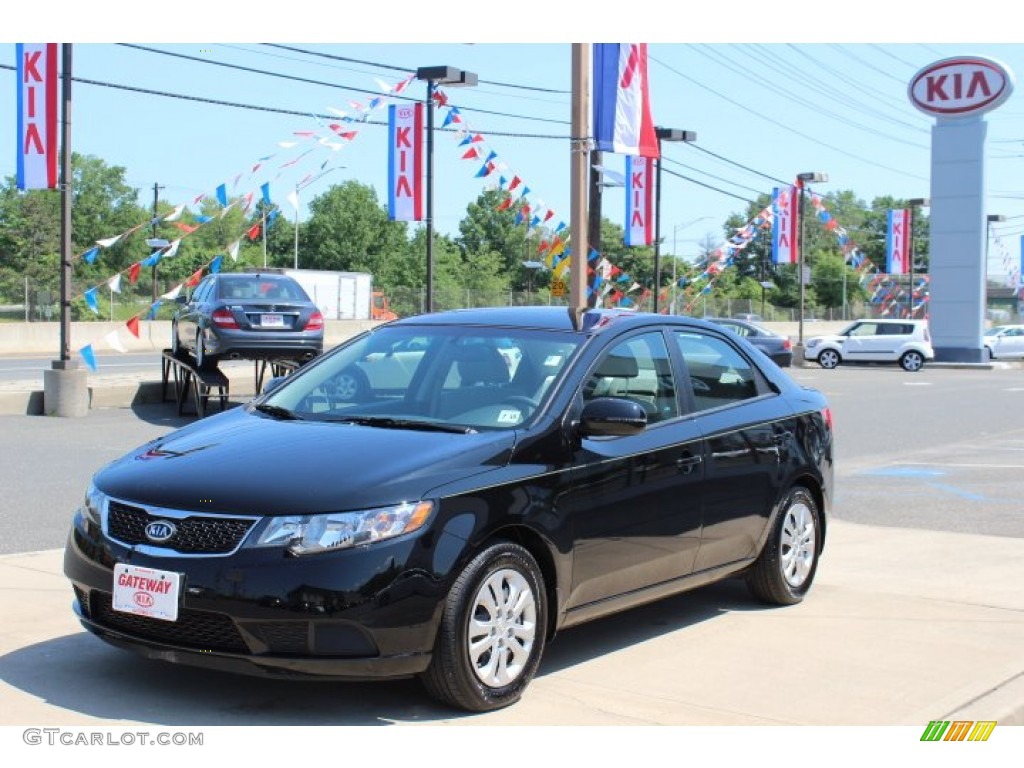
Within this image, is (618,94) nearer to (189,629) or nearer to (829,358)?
(189,629)

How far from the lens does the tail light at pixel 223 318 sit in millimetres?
17125

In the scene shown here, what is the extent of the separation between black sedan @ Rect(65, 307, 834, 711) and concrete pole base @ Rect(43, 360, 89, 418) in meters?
11.4

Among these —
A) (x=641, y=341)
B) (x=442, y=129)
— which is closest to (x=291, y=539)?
(x=641, y=341)

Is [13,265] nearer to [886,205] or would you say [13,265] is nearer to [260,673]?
[260,673]

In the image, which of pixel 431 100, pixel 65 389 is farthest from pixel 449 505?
pixel 431 100

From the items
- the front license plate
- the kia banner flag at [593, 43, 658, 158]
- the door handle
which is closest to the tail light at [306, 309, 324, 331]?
the kia banner flag at [593, 43, 658, 158]

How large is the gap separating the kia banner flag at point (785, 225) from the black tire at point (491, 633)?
40.9m

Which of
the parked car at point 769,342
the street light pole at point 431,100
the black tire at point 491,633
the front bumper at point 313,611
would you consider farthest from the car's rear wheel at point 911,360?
the front bumper at point 313,611

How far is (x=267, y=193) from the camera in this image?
2038cm

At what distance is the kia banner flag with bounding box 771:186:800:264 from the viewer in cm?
4522

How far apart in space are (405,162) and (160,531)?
22528 millimetres

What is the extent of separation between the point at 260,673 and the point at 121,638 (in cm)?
66

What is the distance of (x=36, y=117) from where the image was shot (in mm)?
17344

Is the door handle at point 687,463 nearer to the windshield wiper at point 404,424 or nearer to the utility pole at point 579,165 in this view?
the windshield wiper at point 404,424
